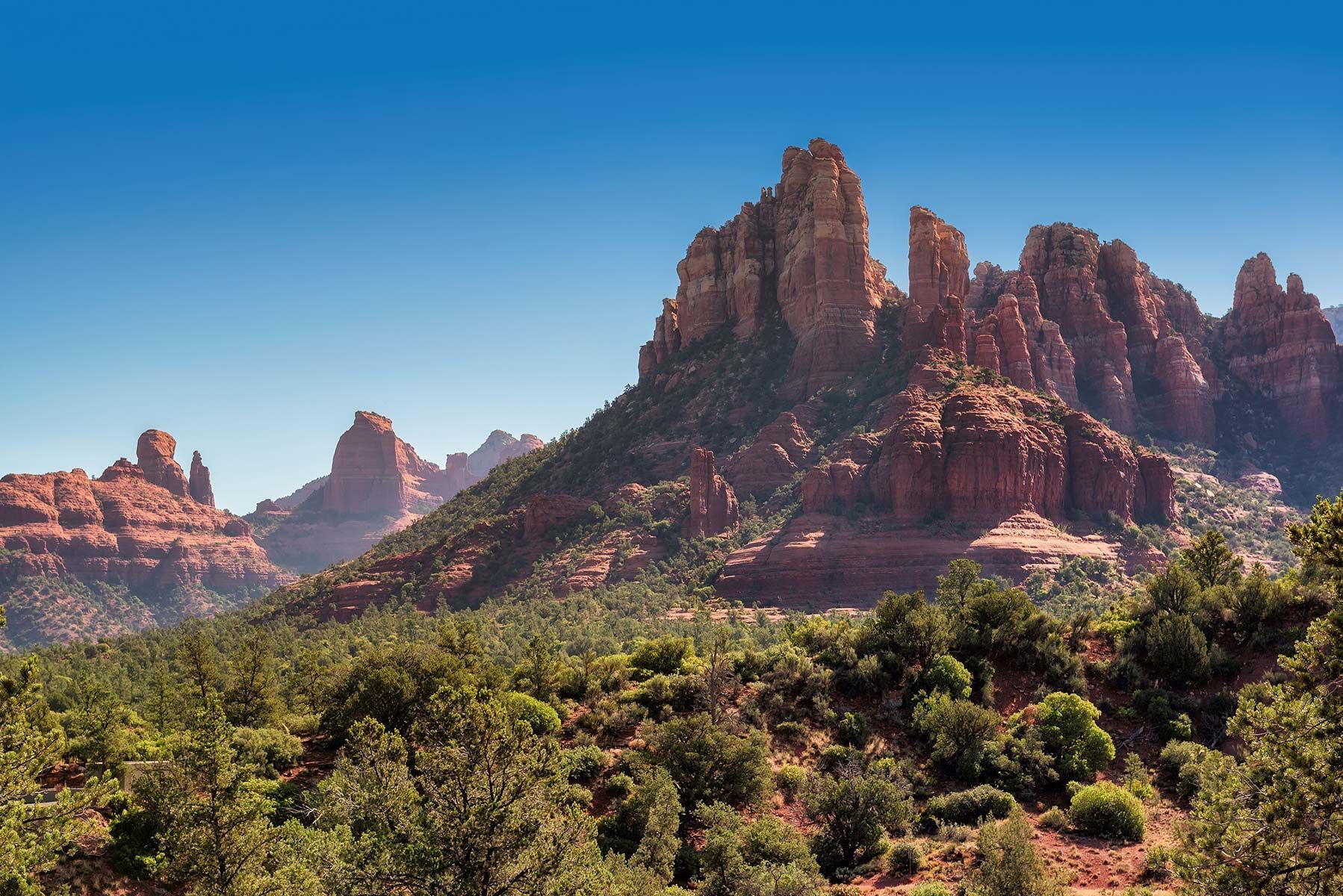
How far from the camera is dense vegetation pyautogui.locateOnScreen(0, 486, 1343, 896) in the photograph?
51.5ft

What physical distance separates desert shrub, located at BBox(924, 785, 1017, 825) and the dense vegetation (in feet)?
0.27

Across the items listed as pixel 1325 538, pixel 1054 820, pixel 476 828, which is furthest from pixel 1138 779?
pixel 476 828

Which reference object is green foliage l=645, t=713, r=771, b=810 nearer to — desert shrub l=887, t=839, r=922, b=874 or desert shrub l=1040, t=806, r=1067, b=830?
desert shrub l=887, t=839, r=922, b=874

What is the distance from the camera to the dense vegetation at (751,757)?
1570 cm

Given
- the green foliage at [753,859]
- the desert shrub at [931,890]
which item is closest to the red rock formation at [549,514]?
the green foliage at [753,859]

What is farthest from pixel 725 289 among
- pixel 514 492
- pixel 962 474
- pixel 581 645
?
pixel 581 645

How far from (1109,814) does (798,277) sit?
104066mm

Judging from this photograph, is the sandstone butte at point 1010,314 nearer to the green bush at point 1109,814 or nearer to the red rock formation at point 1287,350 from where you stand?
the red rock formation at point 1287,350

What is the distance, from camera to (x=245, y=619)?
333 ft

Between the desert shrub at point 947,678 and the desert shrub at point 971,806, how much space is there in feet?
20.7

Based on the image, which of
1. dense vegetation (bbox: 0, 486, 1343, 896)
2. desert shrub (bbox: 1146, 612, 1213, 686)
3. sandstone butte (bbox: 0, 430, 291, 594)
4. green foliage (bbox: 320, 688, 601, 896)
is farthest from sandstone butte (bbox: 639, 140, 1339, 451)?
sandstone butte (bbox: 0, 430, 291, 594)

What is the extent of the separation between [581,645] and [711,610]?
18.3 m

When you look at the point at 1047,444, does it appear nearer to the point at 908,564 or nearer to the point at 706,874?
the point at 908,564

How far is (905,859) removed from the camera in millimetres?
24750
